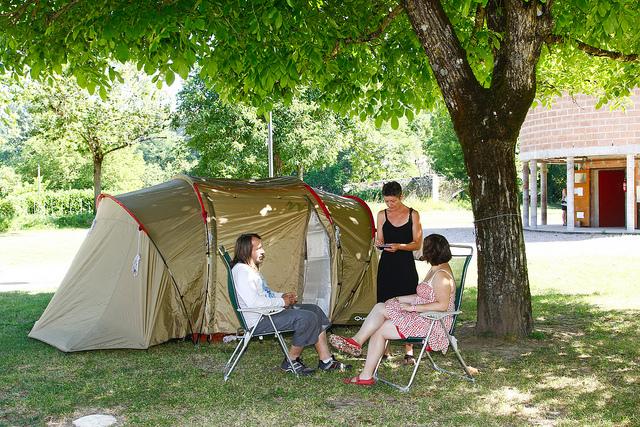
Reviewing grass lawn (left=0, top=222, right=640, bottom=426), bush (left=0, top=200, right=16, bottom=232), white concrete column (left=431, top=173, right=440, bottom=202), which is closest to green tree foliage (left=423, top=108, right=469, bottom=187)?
white concrete column (left=431, top=173, right=440, bottom=202)

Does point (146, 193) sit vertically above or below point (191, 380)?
above

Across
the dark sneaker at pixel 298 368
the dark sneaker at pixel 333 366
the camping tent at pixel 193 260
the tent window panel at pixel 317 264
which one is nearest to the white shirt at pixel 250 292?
the dark sneaker at pixel 298 368

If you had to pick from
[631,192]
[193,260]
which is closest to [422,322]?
[193,260]

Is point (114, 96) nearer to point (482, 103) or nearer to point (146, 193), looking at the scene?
point (146, 193)

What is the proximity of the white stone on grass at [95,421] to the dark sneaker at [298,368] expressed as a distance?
170cm

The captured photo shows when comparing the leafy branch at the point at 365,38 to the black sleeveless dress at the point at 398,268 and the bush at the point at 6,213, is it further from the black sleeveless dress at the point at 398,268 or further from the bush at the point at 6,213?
the bush at the point at 6,213

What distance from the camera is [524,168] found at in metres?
26.9

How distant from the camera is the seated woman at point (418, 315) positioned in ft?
19.2

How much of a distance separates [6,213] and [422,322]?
1145 inches

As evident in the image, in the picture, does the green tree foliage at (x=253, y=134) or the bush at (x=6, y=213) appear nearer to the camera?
the green tree foliage at (x=253, y=134)

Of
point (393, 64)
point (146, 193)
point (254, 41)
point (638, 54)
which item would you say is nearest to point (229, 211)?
point (146, 193)

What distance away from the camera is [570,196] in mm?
24500

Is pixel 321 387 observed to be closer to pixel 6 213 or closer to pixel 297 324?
pixel 297 324

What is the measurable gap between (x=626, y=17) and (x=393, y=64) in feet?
10.8
